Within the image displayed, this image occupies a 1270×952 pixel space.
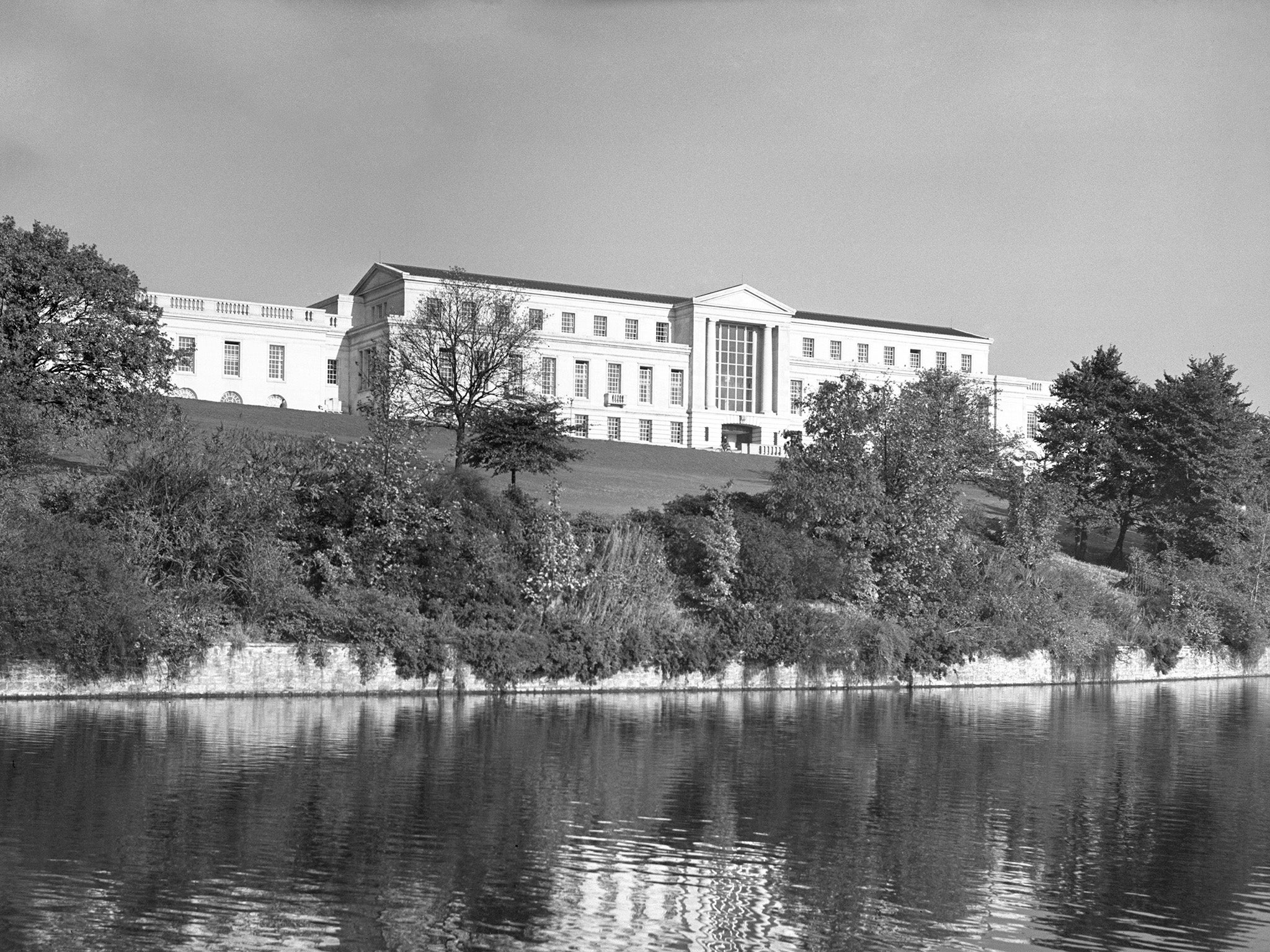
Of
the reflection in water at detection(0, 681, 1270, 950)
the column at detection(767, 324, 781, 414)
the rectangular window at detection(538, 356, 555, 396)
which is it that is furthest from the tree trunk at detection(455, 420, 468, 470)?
the column at detection(767, 324, 781, 414)

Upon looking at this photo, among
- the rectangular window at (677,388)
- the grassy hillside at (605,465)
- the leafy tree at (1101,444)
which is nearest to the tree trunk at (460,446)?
the grassy hillside at (605,465)

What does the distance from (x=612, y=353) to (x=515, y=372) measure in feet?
132

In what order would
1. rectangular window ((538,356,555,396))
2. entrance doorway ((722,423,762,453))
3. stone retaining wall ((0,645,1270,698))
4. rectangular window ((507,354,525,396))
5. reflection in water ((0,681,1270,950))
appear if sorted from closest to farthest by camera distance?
reflection in water ((0,681,1270,950)) < stone retaining wall ((0,645,1270,698)) < rectangular window ((507,354,525,396)) < rectangular window ((538,356,555,396)) < entrance doorway ((722,423,762,453))

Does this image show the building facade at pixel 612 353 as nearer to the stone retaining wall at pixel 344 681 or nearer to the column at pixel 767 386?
the column at pixel 767 386

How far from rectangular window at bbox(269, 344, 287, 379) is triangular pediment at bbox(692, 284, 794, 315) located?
30.3 meters

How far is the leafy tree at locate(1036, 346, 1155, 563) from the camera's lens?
73.2 m

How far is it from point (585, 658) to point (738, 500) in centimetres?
1589

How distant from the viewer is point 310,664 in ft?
121

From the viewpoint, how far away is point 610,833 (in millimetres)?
19641

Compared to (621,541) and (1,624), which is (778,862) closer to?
(1,624)

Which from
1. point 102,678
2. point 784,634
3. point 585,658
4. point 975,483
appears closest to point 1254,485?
point 975,483

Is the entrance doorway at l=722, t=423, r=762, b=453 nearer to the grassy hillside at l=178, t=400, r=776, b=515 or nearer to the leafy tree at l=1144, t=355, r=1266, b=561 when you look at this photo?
the grassy hillside at l=178, t=400, r=776, b=515

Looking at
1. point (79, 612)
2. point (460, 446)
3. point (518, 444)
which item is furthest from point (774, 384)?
point (79, 612)

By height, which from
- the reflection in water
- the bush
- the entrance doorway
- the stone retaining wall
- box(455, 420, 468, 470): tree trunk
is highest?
the entrance doorway
